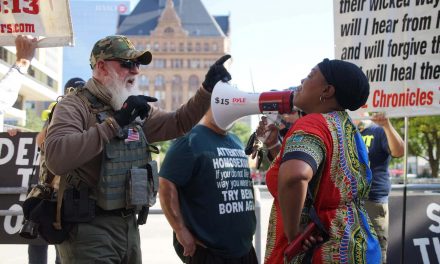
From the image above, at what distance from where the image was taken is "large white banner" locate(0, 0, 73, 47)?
4520 millimetres

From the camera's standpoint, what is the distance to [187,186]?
3.66 m

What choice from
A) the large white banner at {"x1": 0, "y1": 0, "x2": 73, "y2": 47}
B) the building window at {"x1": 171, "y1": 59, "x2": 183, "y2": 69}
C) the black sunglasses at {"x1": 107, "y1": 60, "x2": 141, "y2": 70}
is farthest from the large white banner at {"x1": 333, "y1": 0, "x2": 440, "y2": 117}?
the building window at {"x1": 171, "y1": 59, "x2": 183, "y2": 69}

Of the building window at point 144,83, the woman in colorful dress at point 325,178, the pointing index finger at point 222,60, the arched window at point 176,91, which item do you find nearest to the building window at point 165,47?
the arched window at point 176,91

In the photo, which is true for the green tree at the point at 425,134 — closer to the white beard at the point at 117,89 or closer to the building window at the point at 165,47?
the white beard at the point at 117,89

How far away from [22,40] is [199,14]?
136324 millimetres

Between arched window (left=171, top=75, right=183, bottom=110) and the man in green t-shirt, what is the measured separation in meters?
132

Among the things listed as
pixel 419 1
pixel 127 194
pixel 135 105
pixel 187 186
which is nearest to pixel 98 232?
pixel 127 194

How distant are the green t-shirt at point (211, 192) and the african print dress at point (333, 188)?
0.94m

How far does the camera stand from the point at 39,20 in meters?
4.55

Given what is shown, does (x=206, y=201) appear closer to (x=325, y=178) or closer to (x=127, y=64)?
(x=127, y=64)

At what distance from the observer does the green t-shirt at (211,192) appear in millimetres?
3555

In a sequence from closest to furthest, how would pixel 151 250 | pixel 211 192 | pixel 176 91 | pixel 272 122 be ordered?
pixel 211 192
pixel 272 122
pixel 151 250
pixel 176 91

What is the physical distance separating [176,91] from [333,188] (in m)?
136

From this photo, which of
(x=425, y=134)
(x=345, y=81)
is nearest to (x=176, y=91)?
(x=425, y=134)
